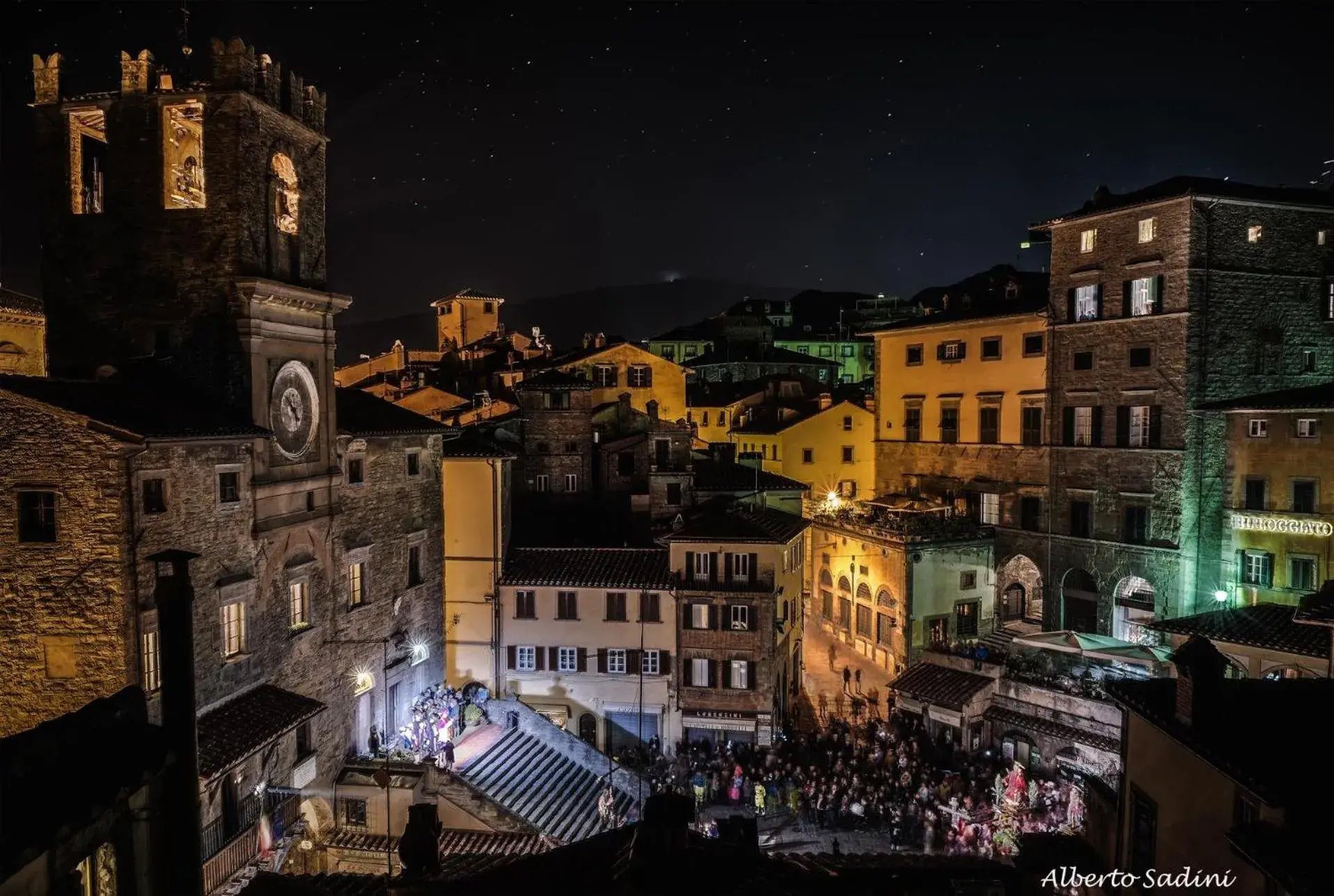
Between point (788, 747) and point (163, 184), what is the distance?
2841 centimetres

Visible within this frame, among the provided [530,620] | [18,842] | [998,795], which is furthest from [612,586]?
[18,842]

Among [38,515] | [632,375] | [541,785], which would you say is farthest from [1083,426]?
[38,515]

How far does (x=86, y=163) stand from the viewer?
86.0 ft

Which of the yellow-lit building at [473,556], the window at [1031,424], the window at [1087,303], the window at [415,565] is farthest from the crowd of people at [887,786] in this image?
the window at [1087,303]

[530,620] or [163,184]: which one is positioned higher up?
Answer: [163,184]

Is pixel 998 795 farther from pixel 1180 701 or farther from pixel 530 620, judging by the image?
pixel 530 620

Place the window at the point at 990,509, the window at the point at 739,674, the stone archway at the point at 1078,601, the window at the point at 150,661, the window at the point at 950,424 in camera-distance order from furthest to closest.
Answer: the window at the point at 950,424, the window at the point at 990,509, the stone archway at the point at 1078,601, the window at the point at 739,674, the window at the point at 150,661

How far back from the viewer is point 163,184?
82.8ft

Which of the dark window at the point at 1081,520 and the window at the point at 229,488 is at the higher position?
the window at the point at 229,488

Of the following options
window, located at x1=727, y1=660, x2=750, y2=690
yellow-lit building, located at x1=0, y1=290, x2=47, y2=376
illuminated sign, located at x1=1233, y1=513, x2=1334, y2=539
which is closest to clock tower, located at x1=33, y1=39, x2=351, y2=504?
yellow-lit building, located at x1=0, y1=290, x2=47, y2=376

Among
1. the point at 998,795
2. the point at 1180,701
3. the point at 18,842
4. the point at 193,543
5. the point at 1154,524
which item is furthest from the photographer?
the point at 1154,524

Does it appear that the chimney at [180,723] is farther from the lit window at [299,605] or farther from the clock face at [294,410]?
the lit window at [299,605]

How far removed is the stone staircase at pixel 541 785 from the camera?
91.5ft

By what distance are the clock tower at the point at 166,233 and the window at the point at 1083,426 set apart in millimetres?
35683
